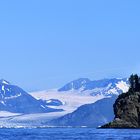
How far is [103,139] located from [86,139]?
3858mm

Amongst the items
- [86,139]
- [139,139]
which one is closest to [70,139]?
[86,139]

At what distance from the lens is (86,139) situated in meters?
159

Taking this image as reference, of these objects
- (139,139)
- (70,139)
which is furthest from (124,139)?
(70,139)

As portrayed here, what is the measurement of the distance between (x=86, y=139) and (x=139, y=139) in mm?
13023

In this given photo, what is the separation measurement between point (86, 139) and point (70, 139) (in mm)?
4639

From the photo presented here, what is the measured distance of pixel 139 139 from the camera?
152750 mm

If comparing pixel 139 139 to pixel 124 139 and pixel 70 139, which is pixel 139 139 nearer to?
pixel 124 139

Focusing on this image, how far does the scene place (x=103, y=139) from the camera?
159 metres

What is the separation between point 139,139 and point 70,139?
1761cm

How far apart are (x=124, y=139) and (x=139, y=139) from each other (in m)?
3.97

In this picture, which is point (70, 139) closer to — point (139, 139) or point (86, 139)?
point (86, 139)

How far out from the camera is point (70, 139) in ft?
531

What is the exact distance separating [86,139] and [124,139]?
9.14 meters
